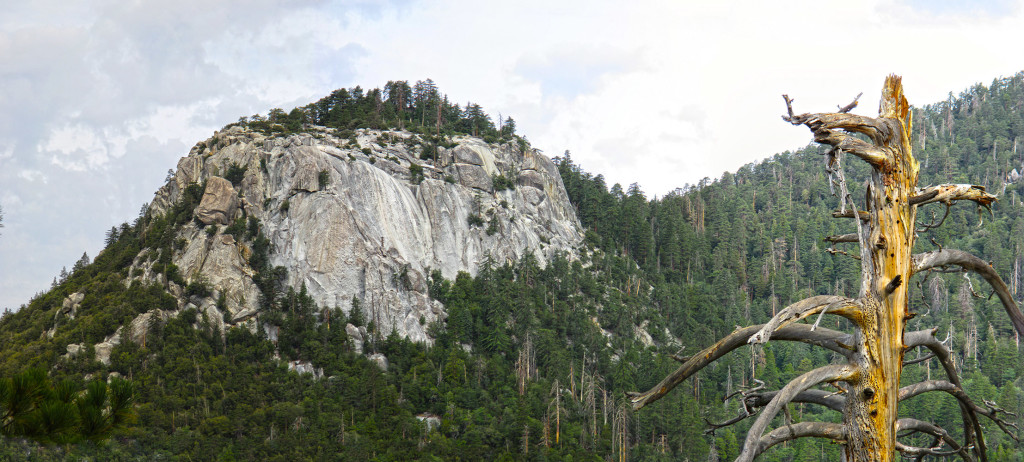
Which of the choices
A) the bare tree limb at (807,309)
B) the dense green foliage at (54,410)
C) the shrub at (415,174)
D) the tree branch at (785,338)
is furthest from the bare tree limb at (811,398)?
the shrub at (415,174)

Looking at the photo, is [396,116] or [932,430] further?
[396,116]

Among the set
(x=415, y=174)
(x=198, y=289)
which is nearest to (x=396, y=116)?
(x=415, y=174)

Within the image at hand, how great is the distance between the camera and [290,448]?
72062 mm

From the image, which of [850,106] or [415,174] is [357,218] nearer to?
[415,174]

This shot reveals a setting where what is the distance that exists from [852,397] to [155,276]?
101 metres

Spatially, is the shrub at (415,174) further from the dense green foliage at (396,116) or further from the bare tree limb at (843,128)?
the bare tree limb at (843,128)

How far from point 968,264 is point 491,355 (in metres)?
94.6

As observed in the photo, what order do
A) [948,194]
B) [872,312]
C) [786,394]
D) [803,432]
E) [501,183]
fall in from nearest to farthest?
[786,394] → [872,312] → [803,432] → [948,194] → [501,183]

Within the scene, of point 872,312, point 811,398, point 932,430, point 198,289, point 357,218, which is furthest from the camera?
point 357,218

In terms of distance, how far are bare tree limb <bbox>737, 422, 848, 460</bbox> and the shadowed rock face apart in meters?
93.2

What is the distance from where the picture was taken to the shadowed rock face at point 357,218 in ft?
321

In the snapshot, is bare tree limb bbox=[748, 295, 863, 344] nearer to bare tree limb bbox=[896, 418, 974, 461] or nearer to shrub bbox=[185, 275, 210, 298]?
bare tree limb bbox=[896, 418, 974, 461]

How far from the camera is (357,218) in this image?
100 meters

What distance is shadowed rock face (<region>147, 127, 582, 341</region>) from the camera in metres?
97.8
